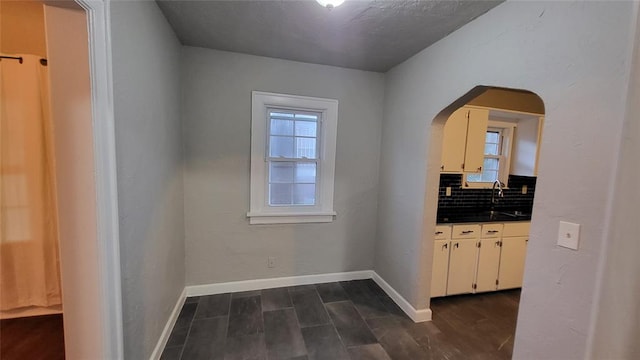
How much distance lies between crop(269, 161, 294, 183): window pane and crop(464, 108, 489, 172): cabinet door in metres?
1.97

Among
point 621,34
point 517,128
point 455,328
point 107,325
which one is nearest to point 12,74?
point 107,325

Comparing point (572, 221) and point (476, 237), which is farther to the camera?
point (476, 237)

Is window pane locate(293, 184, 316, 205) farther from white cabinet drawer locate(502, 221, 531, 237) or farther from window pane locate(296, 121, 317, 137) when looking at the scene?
white cabinet drawer locate(502, 221, 531, 237)

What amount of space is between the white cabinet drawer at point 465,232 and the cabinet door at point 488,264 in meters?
0.13

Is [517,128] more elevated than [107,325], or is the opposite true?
[517,128]

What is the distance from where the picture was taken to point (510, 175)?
3311 mm

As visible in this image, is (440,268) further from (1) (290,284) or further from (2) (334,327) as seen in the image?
(1) (290,284)

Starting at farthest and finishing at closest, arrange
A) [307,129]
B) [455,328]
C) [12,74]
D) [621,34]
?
[307,129] < [455,328] < [12,74] < [621,34]

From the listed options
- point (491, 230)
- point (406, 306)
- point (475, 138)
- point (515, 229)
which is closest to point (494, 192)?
point (515, 229)

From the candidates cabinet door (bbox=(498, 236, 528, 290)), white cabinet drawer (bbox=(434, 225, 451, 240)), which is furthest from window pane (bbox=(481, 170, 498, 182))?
white cabinet drawer (bbox=(434, 225, 451, 240))

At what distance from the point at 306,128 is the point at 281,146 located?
0.35m

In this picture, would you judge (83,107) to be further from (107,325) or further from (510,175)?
(510,175)

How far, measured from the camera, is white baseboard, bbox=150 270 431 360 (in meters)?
2.30

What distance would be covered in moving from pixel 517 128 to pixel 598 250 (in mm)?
2587
